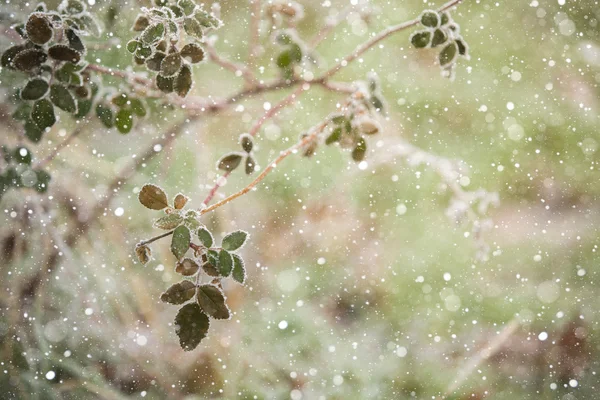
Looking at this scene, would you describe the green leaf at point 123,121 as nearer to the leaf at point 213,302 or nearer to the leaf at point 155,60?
the leaf at point 155,60

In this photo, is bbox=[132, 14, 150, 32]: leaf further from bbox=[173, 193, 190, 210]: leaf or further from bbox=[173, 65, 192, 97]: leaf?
bbox=[173, 193, 190, 210]: leaf

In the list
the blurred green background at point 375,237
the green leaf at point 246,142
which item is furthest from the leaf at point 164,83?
the blurred green background at point 375,237

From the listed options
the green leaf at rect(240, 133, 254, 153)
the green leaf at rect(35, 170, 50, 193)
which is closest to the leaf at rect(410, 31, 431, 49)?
the green leaf at rect(240, 133, 254, 153)

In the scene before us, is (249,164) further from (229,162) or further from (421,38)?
(421,38)

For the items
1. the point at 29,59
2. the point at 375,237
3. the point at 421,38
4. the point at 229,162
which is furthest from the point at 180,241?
the point at 375,237

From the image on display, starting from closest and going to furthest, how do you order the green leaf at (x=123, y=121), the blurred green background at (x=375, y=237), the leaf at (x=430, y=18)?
the leaf at (x=430, y=18), the green leaf at (x=123, y=121), the blurred green background at (x=375, y=237)

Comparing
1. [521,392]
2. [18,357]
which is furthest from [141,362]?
[521,392]
